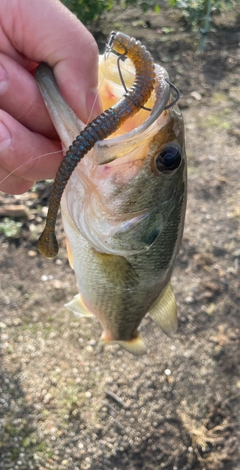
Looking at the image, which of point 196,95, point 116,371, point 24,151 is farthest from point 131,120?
point 196,95

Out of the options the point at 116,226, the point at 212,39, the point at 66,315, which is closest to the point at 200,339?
the point at 66,315

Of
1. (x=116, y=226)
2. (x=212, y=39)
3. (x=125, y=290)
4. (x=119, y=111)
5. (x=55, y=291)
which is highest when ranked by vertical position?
(x=119, y=111)

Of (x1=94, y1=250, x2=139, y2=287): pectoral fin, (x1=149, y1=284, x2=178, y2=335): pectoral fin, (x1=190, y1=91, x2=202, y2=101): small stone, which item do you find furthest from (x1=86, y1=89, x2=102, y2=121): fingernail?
(x1=190, y1=91, x2=202, y2=101): small stone

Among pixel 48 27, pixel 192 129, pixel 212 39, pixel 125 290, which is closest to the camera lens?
pixel 48 27

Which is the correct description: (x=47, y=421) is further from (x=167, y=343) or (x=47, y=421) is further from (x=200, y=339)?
(x=200, y=339)

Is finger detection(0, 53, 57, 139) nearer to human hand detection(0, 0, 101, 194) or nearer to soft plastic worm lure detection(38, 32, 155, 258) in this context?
human hand detection(0, 0, 101, 194)

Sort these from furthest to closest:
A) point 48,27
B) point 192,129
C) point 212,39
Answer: point 212,39 → point 192,129 → point 48,27

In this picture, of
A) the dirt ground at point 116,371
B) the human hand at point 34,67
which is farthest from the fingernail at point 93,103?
the dirt ground at point 116,371
